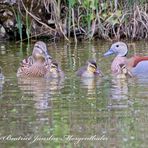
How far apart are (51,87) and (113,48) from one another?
11.5 ft

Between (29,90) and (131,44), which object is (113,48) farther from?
(29,90)

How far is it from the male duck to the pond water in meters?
0.17

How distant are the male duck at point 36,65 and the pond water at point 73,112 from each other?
0.17 meters

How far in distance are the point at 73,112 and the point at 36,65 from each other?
A: 368 cm

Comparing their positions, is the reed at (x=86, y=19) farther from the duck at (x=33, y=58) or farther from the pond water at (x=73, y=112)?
the pond water at (x=73, y=112)

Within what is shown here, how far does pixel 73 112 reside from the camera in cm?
847

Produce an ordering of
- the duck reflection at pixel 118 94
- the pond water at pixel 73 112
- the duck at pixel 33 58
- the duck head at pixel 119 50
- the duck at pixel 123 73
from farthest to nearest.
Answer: the duck head at pixel 119 50 < the duck at pixel 33 58 < the duck at pixel 123 73 < the duck reflection at pixel 118 94 < the pond water at pixel 73 112

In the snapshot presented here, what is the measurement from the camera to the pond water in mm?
7195

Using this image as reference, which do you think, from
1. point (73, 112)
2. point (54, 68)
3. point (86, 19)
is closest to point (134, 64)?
point (54, 68)

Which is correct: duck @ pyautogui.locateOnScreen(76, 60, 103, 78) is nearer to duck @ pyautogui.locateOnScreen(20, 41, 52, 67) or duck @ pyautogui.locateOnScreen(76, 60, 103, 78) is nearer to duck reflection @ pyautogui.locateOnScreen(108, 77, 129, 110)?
duck reflection @ pyautogui.locateOnScreen(108, 77, 129, 110)

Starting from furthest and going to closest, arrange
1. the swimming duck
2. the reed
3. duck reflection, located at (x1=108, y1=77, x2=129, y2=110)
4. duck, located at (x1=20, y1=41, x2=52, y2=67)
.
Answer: the reed < duck, located at (x1=20, y1=41, x2=52, y2=67) < the swimming duck < duck reflection, located at (x1=108, y1=77, x2=129, y2=110)

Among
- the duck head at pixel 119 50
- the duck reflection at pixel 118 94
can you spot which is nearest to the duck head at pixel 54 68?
the duck reflection at pixel 118 94

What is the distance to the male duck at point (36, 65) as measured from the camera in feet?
38.8

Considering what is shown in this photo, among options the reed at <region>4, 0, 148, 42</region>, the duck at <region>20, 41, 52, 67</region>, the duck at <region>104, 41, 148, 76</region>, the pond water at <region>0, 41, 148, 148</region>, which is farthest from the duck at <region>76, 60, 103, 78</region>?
the reed at <region>4, 0, 148, 42</region>
